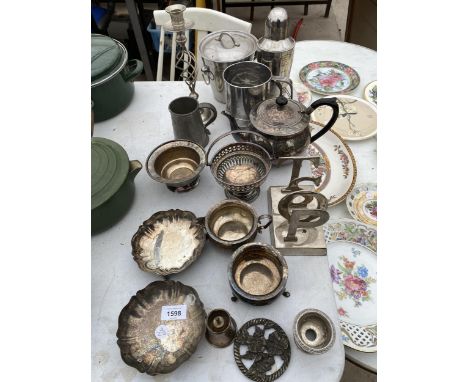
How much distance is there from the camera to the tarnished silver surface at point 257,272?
0.80 metres

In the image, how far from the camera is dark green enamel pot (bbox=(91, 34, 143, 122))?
3.93ft

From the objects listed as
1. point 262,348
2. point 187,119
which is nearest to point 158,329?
point 262,348

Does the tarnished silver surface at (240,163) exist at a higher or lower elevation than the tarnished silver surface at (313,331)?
higher

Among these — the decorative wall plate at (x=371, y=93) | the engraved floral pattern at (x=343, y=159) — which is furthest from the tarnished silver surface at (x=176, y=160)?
the decorative wall plate at (x=371, y=93)

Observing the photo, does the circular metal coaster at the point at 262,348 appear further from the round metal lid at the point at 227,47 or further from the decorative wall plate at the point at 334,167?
the round metal lid at the point at 227,47

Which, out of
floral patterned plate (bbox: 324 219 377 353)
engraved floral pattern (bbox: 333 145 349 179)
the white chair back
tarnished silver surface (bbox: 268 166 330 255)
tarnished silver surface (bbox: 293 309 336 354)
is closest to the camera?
tarnished silver surface (bbox: 293 309 336 354)

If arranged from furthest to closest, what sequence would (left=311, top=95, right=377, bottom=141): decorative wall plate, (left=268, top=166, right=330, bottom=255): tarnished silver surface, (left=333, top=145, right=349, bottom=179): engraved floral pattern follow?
(left=311, top=95, right=377, bottom=141): decorative wall plate < (left=333, top=145, right=349, bottom=179): engraved floral pattern < (left=268, top=166, right=330, bottom=255): tarnished silver surface

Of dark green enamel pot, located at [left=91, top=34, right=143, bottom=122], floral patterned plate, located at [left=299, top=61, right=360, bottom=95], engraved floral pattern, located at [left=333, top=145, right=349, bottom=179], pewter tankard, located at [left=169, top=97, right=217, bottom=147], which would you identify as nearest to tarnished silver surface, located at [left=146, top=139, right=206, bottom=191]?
pewter tankard, located at [left=169, top=97, right=217, bottom=147]

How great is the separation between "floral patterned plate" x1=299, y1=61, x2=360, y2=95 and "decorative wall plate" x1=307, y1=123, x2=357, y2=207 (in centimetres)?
32

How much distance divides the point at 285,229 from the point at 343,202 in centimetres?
43

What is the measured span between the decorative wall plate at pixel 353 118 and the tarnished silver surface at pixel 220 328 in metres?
0.98

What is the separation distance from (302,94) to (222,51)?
20.0 inches

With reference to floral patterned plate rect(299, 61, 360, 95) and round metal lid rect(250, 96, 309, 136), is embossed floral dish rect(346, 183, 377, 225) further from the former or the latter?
floral patterned plate rect(299, 61, 360, 95)

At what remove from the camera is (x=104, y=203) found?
35.8 inches
